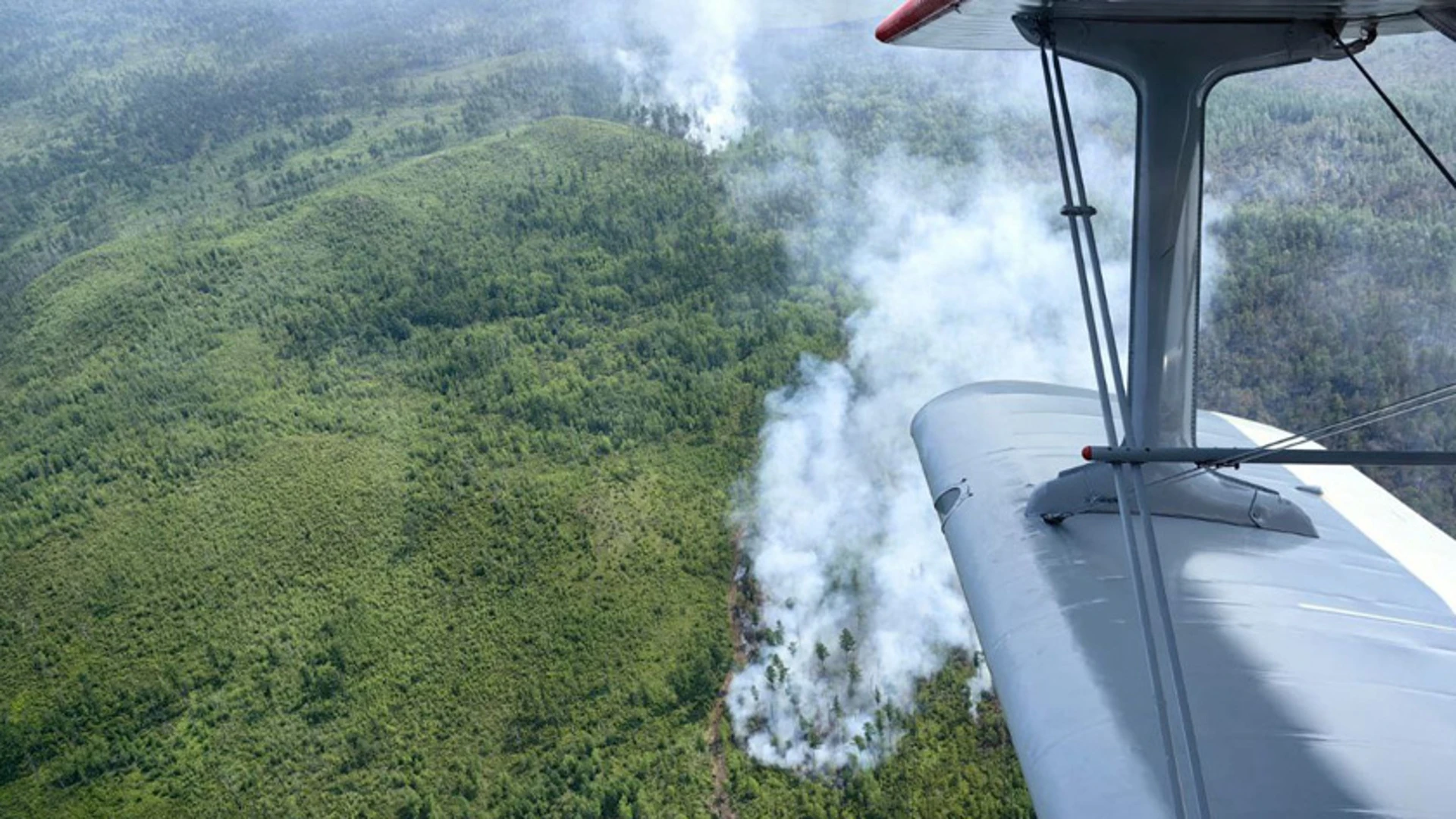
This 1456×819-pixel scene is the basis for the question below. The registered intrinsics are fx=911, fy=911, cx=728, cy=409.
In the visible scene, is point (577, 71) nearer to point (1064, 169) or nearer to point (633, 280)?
point (633, 280)

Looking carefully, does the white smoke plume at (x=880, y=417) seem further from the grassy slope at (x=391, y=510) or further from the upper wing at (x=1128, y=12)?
the upper wing at (x=1128, y=12)

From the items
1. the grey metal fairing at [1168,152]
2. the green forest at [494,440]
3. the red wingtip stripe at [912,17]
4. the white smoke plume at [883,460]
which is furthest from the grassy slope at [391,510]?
the red wingtip stripe at [912,17]

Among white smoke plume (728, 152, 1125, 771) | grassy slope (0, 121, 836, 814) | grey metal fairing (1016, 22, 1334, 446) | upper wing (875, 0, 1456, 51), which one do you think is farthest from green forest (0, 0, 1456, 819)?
upper wing (875, 0, 1456, 51)

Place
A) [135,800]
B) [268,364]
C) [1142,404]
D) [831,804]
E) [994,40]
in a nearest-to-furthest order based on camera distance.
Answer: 1. [1142,404]
2. [994,40]
3. [831,804]
4. [135,800]
5. [268,364]

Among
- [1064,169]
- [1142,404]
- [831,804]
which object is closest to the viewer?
[1064,169]

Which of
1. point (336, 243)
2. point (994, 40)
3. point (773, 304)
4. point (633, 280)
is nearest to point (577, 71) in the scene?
point (336, 243)

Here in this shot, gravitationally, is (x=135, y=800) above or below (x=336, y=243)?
below
